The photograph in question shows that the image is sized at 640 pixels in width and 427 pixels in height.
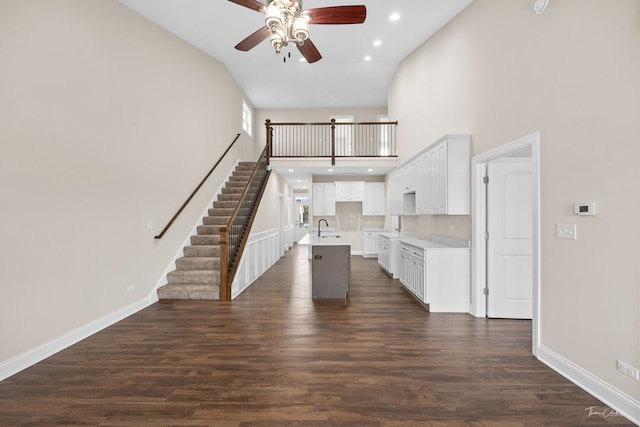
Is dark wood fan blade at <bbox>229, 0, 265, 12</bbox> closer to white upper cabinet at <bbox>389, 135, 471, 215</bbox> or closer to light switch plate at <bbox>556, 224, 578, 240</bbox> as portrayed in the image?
white upper cabinet at <bbox>389, 135, 471, 215</bbox>

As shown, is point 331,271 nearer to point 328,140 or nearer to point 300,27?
point 300,27

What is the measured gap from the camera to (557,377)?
2377 millimetres

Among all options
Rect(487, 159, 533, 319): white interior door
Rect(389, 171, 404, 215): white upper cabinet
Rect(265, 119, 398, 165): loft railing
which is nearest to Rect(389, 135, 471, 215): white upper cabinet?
Rect(487, 159, 533, 319): white interior door

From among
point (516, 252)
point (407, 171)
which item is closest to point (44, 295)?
point (516, 252)

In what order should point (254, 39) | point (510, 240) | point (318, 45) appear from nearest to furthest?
point (254, 39) → point (510, 240) → point (318, 45)

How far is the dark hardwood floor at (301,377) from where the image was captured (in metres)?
1.92

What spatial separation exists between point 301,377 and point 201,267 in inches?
130

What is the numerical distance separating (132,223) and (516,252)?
530 cm

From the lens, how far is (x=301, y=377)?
2.36 m

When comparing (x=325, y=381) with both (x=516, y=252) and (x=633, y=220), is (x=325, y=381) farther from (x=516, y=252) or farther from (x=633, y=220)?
(x=516, y=252)

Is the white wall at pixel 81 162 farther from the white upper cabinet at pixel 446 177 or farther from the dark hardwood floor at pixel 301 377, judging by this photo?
the white upper cabinet at pixel 446 177

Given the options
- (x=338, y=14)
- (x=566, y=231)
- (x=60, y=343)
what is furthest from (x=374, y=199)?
(x=60, y=343)

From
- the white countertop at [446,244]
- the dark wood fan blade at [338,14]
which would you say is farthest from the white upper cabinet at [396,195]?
the dark wood fan blade at [338,14]

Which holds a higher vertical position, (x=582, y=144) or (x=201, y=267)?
(x=582, y=144)
